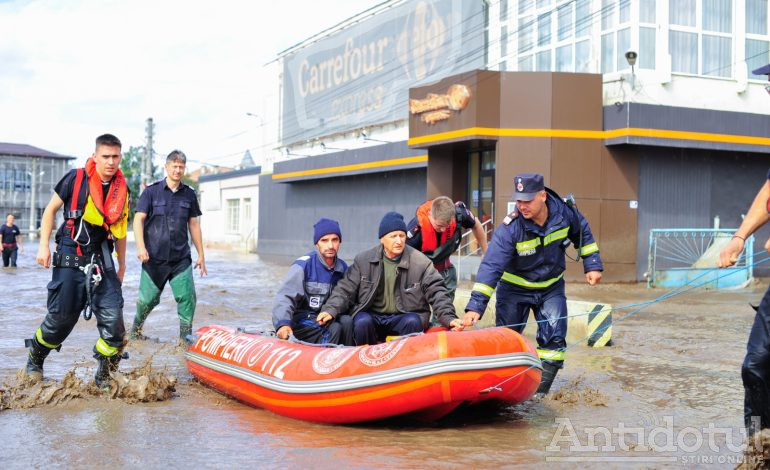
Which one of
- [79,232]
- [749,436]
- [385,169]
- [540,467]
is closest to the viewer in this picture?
[749,436]

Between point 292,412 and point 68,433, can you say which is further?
point 292,412

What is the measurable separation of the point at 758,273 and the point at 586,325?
1213 cm

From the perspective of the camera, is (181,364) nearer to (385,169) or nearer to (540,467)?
(540,467)

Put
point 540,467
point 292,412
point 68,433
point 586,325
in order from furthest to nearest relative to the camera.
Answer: point 586,325
point 292,412
point 68,433
point 540,467

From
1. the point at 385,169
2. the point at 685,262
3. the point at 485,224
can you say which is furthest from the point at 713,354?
the point at 385,169

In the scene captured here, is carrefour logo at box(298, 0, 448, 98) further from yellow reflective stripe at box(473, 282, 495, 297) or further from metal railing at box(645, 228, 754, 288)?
yellow reflective stripe at box(473, 282, 495, 297)

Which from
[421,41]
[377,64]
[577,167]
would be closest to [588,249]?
[577,167]

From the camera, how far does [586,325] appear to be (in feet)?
30.7

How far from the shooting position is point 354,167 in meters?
28.0

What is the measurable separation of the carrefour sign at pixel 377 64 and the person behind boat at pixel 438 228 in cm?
1540

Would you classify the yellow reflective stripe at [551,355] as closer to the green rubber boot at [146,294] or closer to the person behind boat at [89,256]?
the person behind boat at [89,256]

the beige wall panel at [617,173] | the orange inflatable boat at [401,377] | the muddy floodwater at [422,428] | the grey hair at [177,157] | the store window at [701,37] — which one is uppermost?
the store window at [701,37]

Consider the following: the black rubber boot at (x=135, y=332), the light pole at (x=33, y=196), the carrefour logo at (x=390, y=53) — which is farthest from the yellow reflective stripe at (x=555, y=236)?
the light pole at (x=33, y=196)

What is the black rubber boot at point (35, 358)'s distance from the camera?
6.28m
